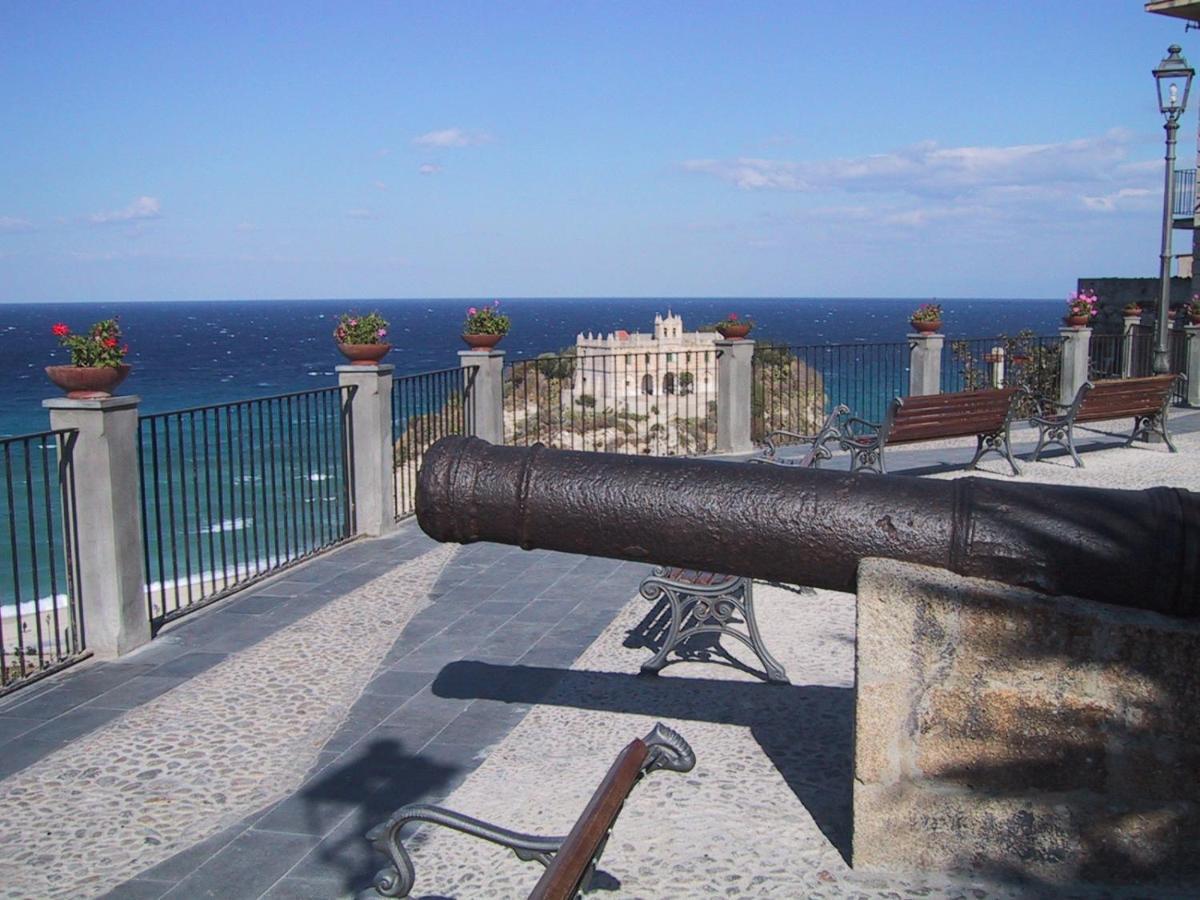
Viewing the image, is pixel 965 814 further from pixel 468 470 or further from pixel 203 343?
pixel 203 343

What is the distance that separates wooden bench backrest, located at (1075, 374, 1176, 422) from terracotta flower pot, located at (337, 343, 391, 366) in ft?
23.8

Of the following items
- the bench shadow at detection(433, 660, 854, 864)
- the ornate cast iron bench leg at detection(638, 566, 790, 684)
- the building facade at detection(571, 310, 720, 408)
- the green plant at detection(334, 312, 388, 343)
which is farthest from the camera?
the building facade at detection(571, 310, 720, 408)

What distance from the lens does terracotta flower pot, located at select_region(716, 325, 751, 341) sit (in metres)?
13.3

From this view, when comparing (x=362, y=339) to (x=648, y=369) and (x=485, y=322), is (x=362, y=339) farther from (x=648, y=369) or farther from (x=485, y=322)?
(x=648, y=369)

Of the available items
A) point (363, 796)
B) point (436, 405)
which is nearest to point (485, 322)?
point (436, 405)

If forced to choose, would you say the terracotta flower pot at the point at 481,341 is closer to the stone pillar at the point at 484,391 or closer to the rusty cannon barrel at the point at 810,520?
the stone pillar at the point at 484,391

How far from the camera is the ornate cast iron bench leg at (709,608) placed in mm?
6113

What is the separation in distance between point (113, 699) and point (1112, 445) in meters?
11.8

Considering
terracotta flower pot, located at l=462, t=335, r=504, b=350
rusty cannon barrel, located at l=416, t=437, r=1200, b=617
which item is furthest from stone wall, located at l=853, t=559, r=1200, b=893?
terracotta flower pot, located at l=462, t=335, r=504, b=350

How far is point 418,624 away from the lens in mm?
7285

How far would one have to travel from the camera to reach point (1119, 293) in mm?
29406

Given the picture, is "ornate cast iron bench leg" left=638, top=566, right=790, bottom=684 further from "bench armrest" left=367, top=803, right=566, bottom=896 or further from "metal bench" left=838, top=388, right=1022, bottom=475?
"metal bench" left=838, top=388, right=1022, bottom=475

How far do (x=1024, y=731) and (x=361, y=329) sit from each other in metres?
7.23

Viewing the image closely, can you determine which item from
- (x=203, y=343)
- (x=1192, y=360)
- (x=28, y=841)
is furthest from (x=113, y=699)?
(x=203, y=343)
